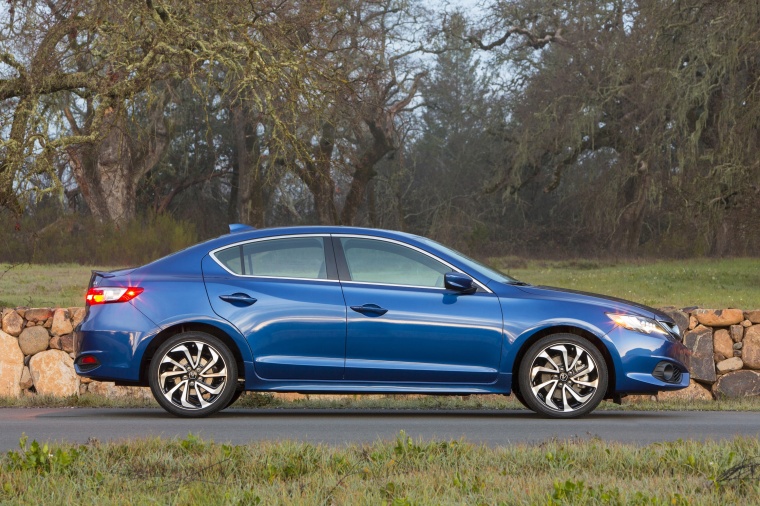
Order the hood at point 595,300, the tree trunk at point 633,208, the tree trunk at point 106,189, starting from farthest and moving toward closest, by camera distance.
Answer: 1. the tree trunk at point 633,208
2. the tree trunk at point 106,189
3. the hood at point 595,300

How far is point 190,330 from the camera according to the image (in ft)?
31.9

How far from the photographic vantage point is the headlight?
971 cm

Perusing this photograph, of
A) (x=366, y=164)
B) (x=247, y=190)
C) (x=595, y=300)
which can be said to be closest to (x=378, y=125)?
(x=366, y=164)

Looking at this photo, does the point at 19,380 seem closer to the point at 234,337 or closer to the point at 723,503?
the point at 234,337

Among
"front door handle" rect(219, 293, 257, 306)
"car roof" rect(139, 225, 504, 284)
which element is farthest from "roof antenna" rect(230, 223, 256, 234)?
"front door handle" rect(219, 293, 257, 306)

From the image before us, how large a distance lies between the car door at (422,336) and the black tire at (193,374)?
3.29 ft

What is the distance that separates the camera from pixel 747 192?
27688mm

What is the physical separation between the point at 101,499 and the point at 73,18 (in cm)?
1369

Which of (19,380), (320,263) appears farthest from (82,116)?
(320,263)

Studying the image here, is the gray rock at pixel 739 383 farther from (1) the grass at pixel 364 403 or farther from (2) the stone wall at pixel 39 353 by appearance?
(2) the stone wall at pixel 39 353

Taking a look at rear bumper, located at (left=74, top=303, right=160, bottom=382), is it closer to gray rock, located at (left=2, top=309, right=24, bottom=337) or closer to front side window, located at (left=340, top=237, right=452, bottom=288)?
front side window, located at (left=340, top=237, right=452, bottom=288)

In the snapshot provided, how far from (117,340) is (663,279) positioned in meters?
22.1

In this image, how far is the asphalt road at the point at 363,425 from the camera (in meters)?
8.52

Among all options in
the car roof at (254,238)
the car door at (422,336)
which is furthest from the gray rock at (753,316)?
the car door at (422,336)
